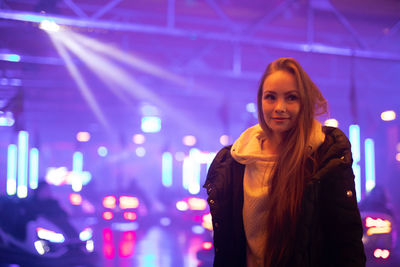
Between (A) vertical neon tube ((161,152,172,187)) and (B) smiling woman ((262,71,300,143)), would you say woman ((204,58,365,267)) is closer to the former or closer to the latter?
(B) smiling woman ((262,71,300,143))

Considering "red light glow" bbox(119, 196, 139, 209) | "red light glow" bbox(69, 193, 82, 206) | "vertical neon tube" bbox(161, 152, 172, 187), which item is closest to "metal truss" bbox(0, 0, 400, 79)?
"red light glow" bbox(119, 196, 139, 209)

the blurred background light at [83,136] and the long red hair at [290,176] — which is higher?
the blurred background light at [83,136]

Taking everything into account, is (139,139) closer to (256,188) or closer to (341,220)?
(256,188)

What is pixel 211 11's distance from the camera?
7188 mm

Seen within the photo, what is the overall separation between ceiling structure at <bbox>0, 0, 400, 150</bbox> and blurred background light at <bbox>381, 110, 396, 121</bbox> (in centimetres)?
19

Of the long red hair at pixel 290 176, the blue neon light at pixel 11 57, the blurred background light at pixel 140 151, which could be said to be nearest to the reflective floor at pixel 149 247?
the blue neon light at pixel 11 57

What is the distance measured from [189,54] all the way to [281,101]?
9.02 meters

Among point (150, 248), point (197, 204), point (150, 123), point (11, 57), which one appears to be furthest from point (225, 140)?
point (150, 123)

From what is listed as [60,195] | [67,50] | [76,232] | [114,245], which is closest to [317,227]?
[76,232]

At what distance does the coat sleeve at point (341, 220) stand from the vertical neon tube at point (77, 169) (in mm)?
20243

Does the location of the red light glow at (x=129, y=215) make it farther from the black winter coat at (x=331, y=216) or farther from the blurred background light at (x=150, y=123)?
the black winter coat at (x=331, y=216)

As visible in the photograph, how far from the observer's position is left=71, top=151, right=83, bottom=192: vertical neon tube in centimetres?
2052

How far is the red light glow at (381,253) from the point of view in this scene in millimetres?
5734

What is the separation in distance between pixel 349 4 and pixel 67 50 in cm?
573
